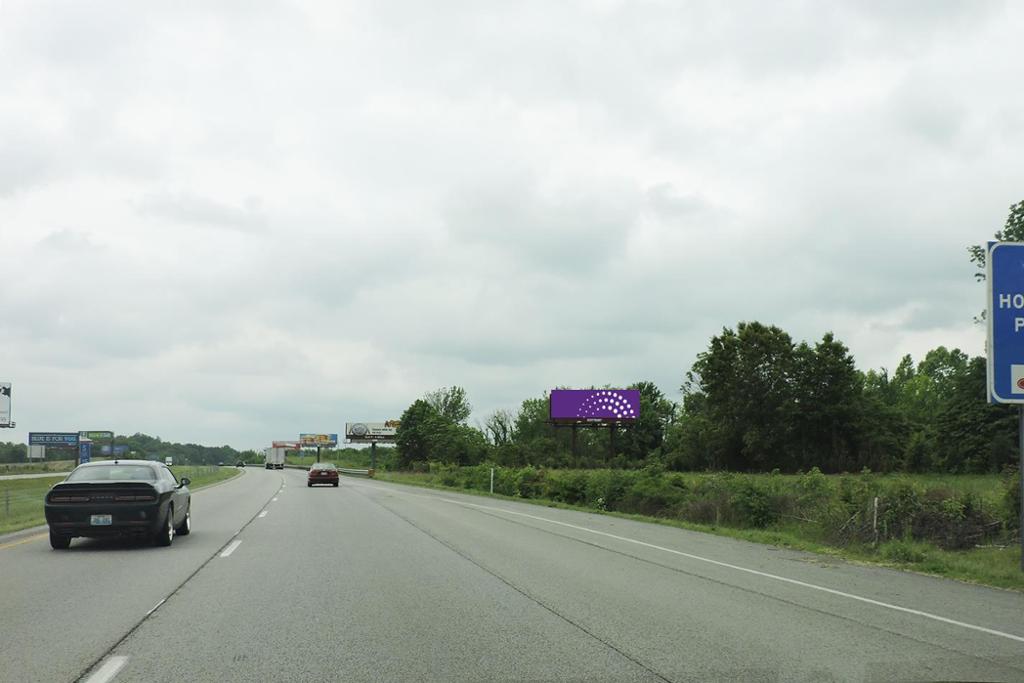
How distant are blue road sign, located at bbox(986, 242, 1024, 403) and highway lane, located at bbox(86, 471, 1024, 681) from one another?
3.51m

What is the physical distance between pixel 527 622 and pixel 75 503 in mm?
10352

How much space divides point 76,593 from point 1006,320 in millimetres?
14412

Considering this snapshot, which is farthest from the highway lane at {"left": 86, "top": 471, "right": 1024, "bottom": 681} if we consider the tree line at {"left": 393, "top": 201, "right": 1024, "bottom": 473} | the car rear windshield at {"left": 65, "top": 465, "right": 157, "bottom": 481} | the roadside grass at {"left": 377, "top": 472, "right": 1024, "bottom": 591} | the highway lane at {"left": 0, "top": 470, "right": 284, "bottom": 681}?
the tree line at {"left": 393, "top": 201, "right": 1024, "bottom": 473}

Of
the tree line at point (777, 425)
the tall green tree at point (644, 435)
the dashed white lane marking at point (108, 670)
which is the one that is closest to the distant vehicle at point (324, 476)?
the tree line at point (777, 425)

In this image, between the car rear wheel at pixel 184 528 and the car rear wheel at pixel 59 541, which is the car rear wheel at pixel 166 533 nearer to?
the car rear wheel at pixel 59 541

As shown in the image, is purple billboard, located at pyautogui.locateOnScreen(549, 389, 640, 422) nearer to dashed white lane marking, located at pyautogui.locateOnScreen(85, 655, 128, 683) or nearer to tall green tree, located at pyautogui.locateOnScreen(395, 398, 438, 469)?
tall green tree, located at pyautogui.locateOnScreen(395, 398, 438, 469)

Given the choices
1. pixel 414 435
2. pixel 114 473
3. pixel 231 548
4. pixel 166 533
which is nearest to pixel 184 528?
pixel 166 533

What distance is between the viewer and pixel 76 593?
431 inches

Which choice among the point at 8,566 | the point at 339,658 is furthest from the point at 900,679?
the point at 8,566

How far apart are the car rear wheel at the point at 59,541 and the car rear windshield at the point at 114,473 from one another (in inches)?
41.0

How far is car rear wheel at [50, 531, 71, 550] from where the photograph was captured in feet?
52.1

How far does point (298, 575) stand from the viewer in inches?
501

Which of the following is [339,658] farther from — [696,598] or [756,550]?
[756,550]

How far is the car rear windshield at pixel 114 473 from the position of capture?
651 inches
